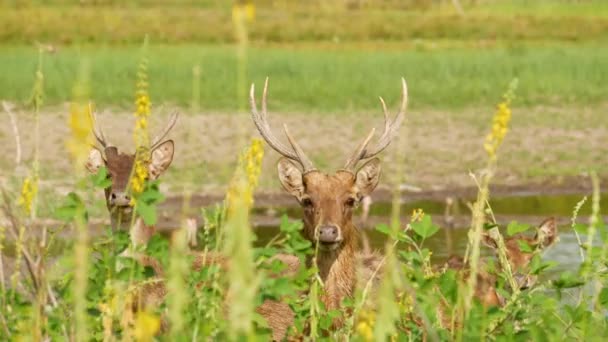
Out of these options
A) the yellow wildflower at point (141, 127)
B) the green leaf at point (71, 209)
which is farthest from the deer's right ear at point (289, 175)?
the yellow wildflower at point (141, 127)

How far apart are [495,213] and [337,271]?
8892 mm

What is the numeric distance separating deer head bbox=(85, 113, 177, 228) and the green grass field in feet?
39.1

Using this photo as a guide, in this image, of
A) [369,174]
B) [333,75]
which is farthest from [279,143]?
[333,75]

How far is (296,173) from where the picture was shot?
9383 millimetres

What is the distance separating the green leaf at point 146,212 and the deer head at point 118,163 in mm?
3448

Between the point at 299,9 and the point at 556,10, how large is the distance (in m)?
7.21

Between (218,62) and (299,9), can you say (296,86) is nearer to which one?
(218,62)

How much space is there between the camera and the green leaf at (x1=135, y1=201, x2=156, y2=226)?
17.8ft

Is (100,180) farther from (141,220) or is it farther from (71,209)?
(141,220)

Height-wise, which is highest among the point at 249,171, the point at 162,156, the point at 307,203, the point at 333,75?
the point at 333,75

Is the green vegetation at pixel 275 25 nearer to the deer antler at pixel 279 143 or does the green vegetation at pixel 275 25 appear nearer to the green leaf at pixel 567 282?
the deer antler at pixel 279 143

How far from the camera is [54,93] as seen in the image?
84.7 feet

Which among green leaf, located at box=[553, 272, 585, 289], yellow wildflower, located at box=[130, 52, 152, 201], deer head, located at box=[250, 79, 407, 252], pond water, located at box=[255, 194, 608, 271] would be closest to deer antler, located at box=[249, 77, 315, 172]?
deer head, located at box=[250, 79, 407, 252]

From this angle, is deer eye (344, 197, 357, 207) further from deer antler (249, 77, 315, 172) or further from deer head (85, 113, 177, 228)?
deer head (85, 113, 177, 228)
